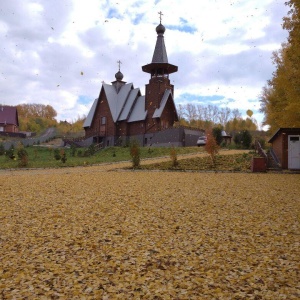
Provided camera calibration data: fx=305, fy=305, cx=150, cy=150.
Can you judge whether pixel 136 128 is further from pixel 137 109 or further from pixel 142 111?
pixel 137 109

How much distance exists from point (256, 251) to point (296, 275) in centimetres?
91

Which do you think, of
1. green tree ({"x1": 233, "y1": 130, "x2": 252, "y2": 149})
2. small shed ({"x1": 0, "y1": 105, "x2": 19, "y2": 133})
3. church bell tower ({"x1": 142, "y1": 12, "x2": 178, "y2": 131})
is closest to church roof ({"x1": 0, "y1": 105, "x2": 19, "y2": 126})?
small shed ({"x1": 0, "y1": 105, "x2": 19, "y2": 133})

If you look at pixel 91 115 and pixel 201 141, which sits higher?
pixel 91 115

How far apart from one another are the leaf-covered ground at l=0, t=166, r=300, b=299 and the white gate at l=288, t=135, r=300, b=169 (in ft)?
34.8

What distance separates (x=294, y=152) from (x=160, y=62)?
25502 millimetres

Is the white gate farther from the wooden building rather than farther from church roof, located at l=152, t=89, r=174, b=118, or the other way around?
church roof, located at l=152, t=89, r=174, b=118

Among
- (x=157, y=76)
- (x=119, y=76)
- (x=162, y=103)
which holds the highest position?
(x=119, y=76)

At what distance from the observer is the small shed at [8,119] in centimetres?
6397

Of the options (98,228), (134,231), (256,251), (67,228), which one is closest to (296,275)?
(256,251)

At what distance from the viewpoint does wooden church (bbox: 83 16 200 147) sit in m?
40.4

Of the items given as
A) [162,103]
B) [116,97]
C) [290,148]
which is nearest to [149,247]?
[290,148]

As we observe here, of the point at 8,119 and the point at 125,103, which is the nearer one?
the point at 125,103

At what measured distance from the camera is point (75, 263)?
4414 mm

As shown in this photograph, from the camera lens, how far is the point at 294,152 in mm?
19188
